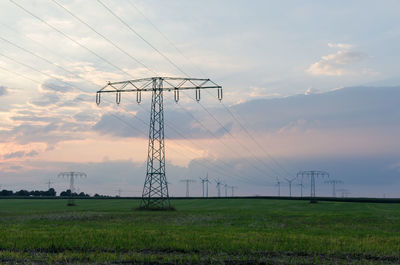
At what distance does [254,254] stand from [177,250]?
479 centimetres

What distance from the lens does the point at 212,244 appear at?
2894cm

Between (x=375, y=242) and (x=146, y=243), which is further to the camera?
(x=375, y=242)

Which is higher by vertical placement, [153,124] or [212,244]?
[153,124]

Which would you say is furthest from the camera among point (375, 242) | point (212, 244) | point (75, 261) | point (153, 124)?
point (153, 124)

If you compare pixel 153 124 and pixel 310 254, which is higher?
pixel 153 124

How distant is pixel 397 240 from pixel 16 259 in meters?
27.1

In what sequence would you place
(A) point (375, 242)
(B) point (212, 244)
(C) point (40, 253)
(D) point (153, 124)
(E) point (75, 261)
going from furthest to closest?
(D) point (153, 124) → (A) point (375, 242) → (B) point (212, 244) → (C) point (40, 253) → (E) point (75, 261)

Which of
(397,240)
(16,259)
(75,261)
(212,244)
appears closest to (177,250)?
(212,244)

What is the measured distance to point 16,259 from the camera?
23.7 m

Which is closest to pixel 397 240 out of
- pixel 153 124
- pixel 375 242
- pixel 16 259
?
→ pixel 375 242

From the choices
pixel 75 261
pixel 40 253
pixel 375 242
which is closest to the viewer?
pixel 75 261

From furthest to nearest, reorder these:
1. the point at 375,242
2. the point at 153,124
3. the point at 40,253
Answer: the point at 153,124
the point at 375,242
the point at 40,253

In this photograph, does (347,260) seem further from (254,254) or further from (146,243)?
(146,243)

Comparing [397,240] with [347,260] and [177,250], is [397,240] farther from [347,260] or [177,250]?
[177,250]
